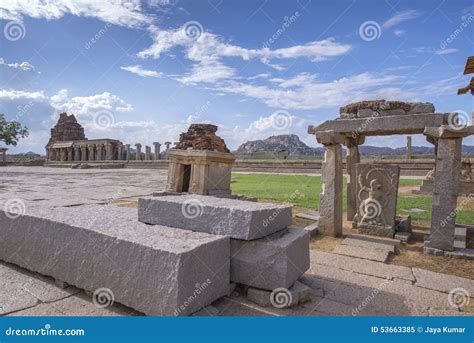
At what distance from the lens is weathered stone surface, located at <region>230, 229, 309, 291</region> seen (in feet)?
9.78

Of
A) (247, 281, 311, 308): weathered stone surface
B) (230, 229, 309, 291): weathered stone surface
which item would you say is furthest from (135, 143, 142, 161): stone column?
(247, 281, 311, 308): weathered stone surface

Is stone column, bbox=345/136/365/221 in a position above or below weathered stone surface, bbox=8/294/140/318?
above

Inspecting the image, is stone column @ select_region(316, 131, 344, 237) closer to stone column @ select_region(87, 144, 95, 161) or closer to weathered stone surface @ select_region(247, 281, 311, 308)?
weathered stone surface @ select_region(247, 281, 311, 308)

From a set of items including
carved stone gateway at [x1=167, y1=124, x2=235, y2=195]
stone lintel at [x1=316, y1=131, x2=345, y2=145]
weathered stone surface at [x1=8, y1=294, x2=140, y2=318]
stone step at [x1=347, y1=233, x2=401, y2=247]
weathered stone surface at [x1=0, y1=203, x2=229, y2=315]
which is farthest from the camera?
carved stone gateway at [x1=167, y1=124, x2=235, y2=195]

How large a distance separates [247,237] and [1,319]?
2.30m

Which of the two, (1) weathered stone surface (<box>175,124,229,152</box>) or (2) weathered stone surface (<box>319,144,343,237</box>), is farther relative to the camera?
(1) weathered stone surface (<box>175,124,229,152</box>)

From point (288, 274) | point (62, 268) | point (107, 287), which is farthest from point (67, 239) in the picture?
point (288, 274)

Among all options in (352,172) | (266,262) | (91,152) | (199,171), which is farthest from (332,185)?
(91,152)

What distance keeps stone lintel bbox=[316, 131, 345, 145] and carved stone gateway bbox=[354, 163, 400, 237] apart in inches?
39.2

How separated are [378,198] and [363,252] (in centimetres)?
193

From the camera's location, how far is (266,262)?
9.87ft

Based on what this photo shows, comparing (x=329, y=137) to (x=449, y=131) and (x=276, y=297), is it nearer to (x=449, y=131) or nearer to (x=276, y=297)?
(x=449, y=131)

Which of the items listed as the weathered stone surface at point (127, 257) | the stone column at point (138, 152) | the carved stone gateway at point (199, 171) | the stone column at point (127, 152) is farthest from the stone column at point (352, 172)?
the stone column at point (127, 152)

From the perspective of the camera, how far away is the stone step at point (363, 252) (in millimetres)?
4964
